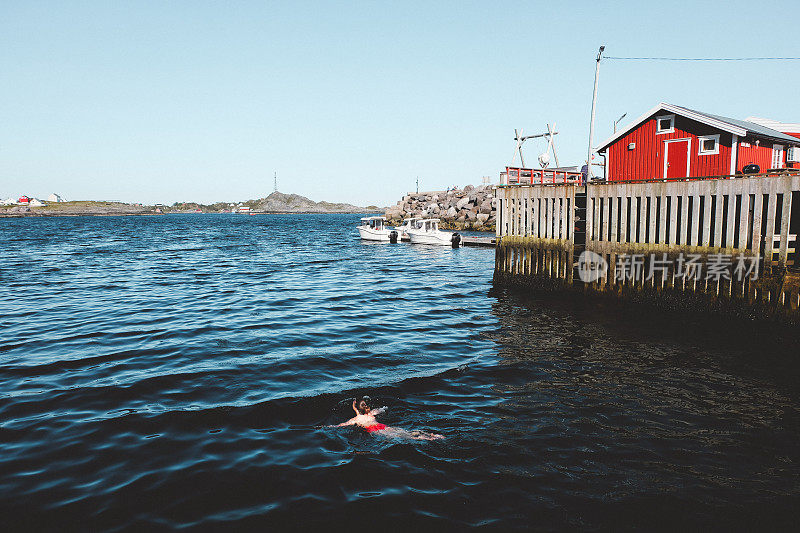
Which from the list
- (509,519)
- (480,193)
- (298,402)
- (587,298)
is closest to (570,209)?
(587,298)

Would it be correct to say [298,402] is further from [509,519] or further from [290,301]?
[290,301]

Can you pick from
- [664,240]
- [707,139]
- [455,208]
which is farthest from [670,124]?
[455,208]

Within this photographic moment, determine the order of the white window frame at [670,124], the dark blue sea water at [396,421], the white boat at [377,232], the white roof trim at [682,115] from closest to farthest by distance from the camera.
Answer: the dark blue sea water at [396,421] → the white roof trim at [682,115] → the white window frame at [670,124] → the white boat at [377,232]

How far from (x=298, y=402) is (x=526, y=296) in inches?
549

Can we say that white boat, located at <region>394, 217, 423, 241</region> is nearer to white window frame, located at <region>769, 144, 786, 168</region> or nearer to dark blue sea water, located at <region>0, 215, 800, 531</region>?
white window frame, located at <region>769, 144, 786, 168</region>

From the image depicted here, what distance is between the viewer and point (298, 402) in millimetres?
9844

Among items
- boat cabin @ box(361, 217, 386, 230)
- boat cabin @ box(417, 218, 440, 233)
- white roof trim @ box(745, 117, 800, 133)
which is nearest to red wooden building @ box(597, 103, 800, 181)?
white roof trim @ box(745, 117, 800, 133)

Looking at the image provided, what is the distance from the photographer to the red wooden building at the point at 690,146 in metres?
21.9

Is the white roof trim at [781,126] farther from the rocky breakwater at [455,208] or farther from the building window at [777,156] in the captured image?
the rocky breakwater at [455,208]

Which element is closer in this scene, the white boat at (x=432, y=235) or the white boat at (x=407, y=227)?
the white boat at (x=432, y=235)

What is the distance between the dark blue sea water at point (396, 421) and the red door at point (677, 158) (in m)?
9.49

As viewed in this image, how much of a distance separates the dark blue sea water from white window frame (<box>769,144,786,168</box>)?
1352cm

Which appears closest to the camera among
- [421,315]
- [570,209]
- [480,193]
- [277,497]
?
[277,497]

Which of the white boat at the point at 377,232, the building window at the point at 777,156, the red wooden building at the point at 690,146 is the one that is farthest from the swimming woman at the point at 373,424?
the white boat at the point at 377,232
